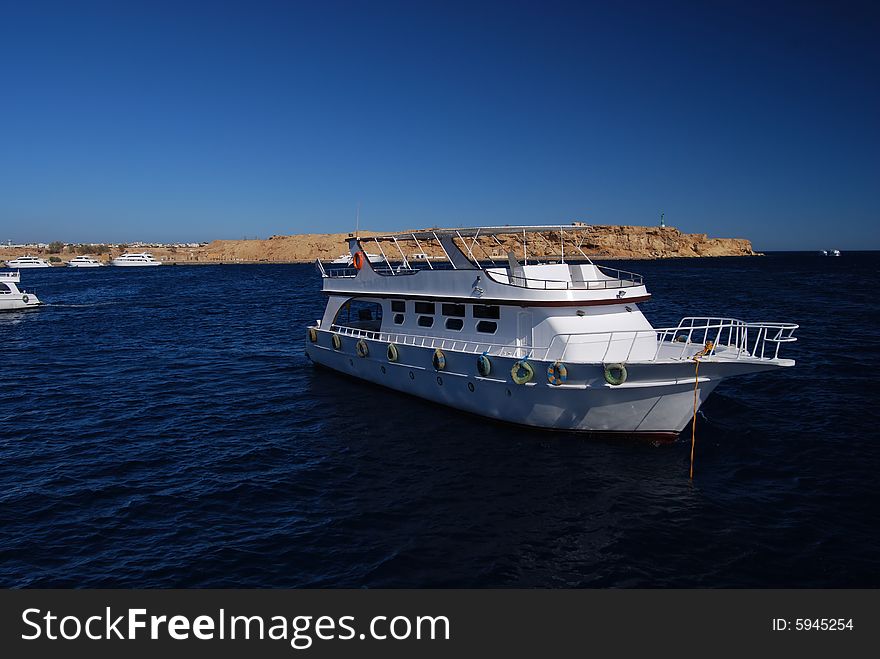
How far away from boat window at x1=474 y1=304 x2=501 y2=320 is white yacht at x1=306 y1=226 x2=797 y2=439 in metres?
0.04

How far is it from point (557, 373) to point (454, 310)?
5.64 meters

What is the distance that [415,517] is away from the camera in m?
14.0

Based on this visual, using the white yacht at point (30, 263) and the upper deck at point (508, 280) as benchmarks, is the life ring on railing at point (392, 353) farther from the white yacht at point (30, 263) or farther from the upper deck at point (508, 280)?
the white yacht at point (30, 263)

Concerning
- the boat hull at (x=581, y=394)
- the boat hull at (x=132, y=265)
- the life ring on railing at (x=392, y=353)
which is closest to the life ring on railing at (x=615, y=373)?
the boat hull at (x=581, y=394)

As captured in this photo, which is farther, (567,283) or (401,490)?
(567,283)

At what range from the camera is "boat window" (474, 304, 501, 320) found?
782 inches

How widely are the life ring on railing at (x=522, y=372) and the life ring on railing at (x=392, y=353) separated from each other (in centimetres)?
602

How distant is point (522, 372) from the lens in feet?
58.0

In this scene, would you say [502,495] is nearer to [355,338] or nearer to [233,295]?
[355,338]

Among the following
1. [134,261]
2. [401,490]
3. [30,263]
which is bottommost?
[401,490]
